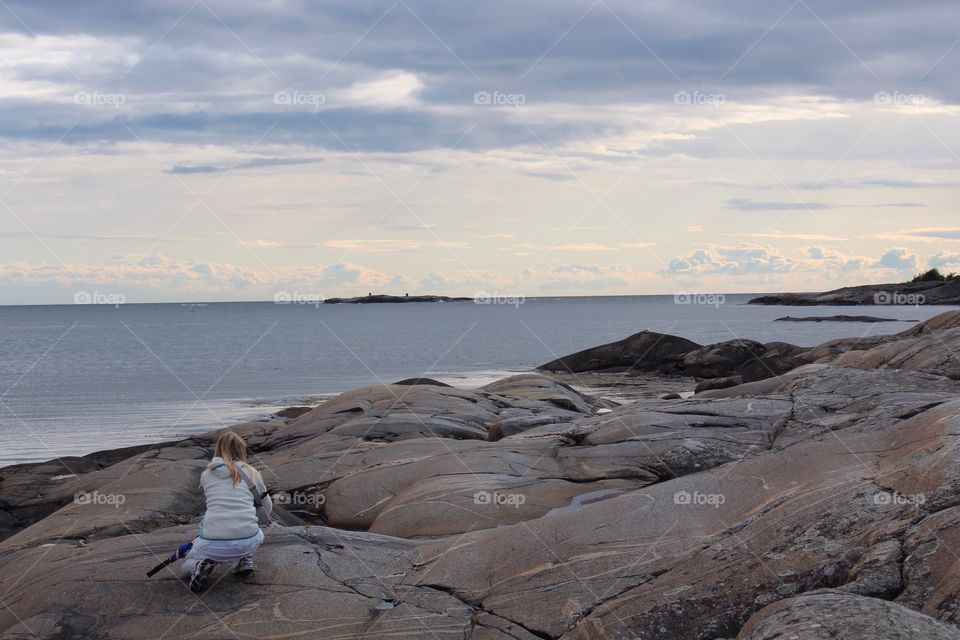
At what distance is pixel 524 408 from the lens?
26.5 m

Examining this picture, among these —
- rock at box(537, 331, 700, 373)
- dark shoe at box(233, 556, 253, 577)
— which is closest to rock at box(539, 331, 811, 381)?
rock at box(537, 331, 700, 373)

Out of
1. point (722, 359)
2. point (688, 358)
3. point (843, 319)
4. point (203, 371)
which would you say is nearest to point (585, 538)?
point (722, 359)

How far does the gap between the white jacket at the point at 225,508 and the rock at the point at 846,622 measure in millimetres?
5173

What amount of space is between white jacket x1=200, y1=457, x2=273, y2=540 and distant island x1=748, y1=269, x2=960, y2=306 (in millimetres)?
128899

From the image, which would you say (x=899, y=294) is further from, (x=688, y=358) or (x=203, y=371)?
(x=203, y=371)

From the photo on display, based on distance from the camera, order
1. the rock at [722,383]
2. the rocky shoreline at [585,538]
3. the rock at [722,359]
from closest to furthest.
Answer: the rocky shoreline at [585,538] < the rock at [722,383] < the rock at [722,359]

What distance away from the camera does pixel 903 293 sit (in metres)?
147

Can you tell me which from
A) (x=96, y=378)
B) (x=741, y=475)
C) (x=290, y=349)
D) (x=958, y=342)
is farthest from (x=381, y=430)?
(x=290, y=349)

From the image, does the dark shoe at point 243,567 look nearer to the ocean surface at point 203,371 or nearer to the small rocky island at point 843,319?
the ocean surface at point 203,371

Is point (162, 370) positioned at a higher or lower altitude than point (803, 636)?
higher

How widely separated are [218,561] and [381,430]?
12.5 m

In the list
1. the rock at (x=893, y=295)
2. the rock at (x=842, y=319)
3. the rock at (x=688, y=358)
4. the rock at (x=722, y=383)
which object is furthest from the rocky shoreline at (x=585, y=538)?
the rock at (x=893, y=295)

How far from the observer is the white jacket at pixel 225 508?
9297 mm

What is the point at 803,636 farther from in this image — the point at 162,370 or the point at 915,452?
the point at 162,370
